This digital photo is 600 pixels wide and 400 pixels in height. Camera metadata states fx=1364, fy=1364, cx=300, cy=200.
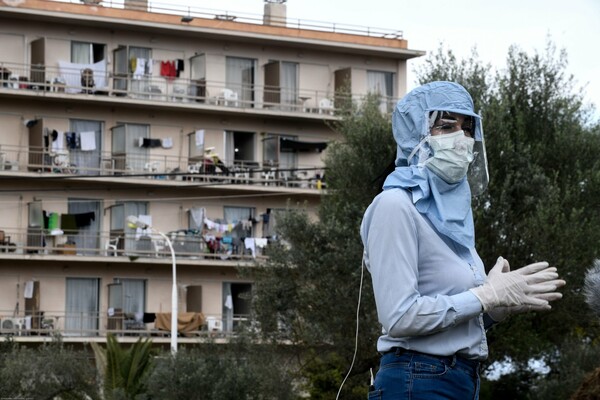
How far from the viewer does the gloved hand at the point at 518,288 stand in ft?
15.9

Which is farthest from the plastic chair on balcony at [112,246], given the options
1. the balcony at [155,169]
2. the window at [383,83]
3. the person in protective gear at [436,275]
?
the person in protective gear at [436,275]

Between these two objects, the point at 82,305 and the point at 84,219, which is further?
the point at 84,219

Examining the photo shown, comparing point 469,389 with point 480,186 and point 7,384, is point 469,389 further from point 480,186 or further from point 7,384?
point 7,384

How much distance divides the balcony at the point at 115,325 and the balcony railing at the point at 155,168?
17.7 ft

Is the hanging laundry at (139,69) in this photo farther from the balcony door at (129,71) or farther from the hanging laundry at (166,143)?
the hanging laundry at (166,143)

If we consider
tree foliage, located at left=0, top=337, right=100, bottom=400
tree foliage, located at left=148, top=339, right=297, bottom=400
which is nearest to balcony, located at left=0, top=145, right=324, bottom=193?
tree foliage, located at left=0, top=337, right=100, bottom=400

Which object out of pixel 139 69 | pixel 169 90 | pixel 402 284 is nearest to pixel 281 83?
pixel 169 90

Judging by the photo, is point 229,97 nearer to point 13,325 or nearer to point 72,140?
point 72,140

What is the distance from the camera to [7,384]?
35.3m

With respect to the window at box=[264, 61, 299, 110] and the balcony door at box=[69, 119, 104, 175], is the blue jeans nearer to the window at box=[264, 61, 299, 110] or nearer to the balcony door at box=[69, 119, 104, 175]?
the balcony door at box=[69, 119, 104, 175]

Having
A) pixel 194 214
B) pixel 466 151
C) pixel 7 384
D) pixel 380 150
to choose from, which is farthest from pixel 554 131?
pixel 466 151

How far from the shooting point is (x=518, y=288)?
489cm

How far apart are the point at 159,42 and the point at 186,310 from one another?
1089 cm

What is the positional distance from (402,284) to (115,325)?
48687 mm
